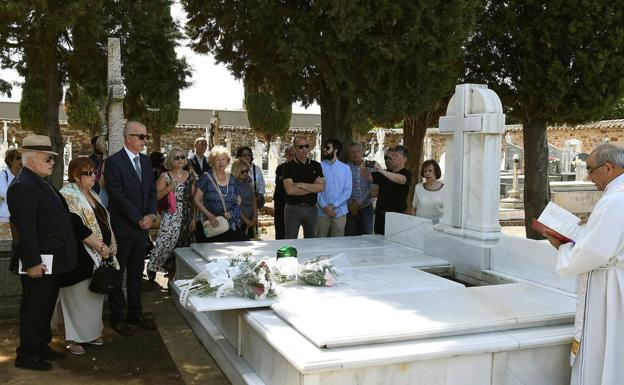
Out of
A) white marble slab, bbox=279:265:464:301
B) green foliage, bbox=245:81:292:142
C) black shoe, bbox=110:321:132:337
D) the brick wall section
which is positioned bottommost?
black shoe, bbox=110:321:132:337

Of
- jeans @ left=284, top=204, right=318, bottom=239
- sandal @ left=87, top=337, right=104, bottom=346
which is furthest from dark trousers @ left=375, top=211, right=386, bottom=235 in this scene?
sandal @ left=87, top=337, right=104, bottom=346

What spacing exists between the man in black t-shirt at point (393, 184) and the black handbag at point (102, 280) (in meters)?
3.01

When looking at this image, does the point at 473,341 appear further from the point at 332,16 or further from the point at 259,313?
the point at 332,16

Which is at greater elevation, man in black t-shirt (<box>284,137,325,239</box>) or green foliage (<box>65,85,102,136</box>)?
green foliage (<box>65,85,102,136</box>)

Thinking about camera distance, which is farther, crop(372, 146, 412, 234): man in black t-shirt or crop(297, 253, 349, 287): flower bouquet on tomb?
crop(372, 146, 412, 234): man in black t-shirt

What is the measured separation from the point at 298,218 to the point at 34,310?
10.2 ft

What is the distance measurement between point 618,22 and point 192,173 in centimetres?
654

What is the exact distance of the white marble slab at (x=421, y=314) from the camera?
3.07 m

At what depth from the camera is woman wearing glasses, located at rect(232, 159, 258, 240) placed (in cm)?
630

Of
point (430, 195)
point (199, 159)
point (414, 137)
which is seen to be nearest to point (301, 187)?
point (430, 195)

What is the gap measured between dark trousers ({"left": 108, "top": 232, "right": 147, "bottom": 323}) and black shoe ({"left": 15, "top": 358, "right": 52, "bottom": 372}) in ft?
2.95

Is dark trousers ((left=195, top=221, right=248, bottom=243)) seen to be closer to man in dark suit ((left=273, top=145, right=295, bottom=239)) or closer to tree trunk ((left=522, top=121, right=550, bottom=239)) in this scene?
man in dark suit ((left=273, top=145, right=295, bottom=239))

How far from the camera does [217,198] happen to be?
5836 mm

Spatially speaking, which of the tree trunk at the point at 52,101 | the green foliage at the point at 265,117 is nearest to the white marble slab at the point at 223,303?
the tree trunk at the point at 52,101
